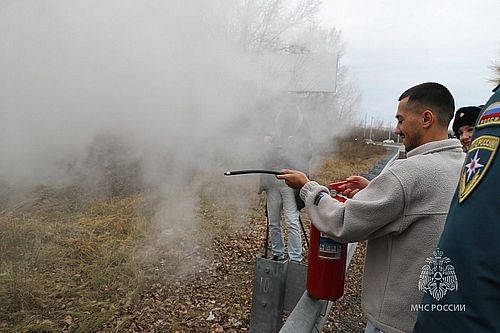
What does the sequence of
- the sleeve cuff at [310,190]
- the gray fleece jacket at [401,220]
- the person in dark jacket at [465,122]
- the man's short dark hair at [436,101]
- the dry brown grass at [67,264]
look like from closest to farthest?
1. the gray fleece jacket at [401,220]
2. the man's short dark hair at [436,101]
3. the sleeve cuff at [310,190]
4. the dry brown grass at [67,264]
5. the person in dark jacket at [465,122]

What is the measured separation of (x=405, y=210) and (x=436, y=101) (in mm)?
595

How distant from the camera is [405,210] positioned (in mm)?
1659

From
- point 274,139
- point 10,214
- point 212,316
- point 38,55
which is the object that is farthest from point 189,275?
point 38,55

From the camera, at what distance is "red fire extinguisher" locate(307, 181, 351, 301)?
219 centimetres

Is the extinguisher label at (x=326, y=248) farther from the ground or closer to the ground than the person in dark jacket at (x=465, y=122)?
closer to the ground

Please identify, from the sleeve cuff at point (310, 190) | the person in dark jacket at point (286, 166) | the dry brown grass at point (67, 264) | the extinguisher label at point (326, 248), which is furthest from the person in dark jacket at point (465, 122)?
the dry brown grass at point (67, 264)

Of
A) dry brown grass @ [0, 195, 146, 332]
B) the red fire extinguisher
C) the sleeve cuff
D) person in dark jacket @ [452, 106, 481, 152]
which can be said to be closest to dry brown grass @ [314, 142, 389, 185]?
person in dark jacket @ [452, 106, 481, 152]

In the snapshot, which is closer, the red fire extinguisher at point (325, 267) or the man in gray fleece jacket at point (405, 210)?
the man in gray fleece jacket at point (405, 210)

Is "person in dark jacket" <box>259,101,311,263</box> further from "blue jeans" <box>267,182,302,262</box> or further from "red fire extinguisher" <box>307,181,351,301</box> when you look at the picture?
"red fire extinguisher" <box>307,181,351,301</box>

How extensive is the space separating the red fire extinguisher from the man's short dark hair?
0.70 m

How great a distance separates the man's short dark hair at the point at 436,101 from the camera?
6.02 feet

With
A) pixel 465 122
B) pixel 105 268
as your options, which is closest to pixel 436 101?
pixel 465 122

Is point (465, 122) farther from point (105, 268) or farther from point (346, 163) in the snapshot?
point (346, 163)

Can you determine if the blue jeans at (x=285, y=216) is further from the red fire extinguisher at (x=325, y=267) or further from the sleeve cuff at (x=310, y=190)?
the sleeve cuff at (x=310, y=190)
